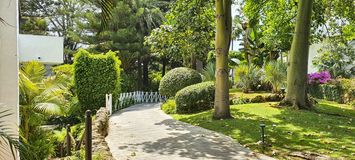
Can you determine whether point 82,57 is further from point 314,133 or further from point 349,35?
point 349,35

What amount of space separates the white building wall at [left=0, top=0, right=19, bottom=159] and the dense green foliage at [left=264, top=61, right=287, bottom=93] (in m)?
14.9

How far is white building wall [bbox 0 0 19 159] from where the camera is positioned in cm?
625

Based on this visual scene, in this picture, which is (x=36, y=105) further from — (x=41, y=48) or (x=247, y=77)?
(x=41, y=48)

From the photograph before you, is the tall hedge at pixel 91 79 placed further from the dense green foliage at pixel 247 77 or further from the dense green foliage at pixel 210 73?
the dense green foliage at pixel 247 77

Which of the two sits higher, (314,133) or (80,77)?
(80,77)

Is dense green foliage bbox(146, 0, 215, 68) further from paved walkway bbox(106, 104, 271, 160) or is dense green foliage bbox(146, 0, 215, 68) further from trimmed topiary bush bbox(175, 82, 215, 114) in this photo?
paved walkway bbox(106, 104, 271, 160)

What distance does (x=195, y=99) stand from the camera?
56.3 feet

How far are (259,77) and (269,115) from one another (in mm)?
7710

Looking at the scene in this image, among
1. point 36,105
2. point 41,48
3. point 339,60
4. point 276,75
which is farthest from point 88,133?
point 339,60

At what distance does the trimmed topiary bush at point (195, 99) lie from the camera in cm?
1716

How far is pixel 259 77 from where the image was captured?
21.7 m

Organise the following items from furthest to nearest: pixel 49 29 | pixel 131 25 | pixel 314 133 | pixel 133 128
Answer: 1. pixel 49 29
2. pixel 131 25
3. pixel 133 128
4. pixel 314 133

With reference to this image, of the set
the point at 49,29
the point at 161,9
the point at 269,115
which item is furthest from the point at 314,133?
the point at 49,29

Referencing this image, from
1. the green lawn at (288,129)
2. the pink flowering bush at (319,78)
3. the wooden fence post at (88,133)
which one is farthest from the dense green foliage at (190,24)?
the wooden fence post at (88,133)
